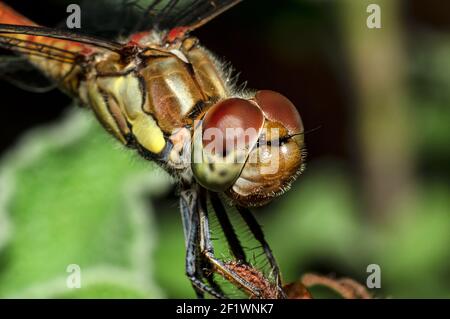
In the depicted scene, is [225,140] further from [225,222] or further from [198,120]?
[225,222]

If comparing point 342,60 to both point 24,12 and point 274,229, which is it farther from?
point 24,12

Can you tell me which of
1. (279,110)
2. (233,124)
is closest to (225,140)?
(233,124)

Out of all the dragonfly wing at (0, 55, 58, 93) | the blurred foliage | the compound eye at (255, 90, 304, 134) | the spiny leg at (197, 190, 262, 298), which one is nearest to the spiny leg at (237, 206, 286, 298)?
Result: the spiny leg at (197, 190, 262, 298)

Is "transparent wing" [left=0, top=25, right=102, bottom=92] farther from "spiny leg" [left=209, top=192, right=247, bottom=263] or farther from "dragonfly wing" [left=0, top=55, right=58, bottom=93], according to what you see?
"spiny leg" [left=209, top=192, right=247, bottom=263]

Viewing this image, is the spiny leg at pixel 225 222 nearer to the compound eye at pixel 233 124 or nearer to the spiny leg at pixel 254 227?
the spiny leg at pixel 254 227

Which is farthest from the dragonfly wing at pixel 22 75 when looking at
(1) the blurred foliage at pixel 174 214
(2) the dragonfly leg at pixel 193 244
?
(2) the dragonfly leg at pixel 193 244

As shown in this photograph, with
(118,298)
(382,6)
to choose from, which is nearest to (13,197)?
(118,298)

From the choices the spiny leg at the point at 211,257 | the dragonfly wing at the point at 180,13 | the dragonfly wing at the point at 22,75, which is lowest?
the spiny leg at the point at 211,257
